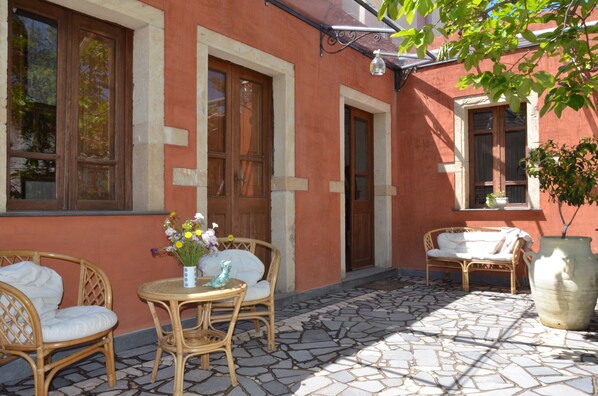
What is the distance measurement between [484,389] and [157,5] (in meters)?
3.80

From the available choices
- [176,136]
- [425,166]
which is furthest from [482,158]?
[176,136]

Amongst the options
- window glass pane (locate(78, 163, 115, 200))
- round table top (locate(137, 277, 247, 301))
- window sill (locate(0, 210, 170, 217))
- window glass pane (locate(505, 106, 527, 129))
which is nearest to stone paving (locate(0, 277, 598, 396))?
round table top (locate(137, 277, 247, 301))

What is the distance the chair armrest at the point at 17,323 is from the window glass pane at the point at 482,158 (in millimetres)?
6282

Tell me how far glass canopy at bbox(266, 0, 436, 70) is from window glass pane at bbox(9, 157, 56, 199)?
9.58ft

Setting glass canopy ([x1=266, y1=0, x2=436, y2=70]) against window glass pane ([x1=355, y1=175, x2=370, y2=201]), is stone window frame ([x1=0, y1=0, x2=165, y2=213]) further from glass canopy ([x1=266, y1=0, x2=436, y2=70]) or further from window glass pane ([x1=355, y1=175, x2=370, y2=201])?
window glass pane ([x1=355, y1=175, x2=370, y2=201])

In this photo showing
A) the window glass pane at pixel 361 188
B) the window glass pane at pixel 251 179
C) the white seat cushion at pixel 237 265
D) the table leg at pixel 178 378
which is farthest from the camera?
the window glass pane at pixel 361 188

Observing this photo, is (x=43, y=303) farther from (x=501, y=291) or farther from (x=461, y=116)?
(x=461, y=116)

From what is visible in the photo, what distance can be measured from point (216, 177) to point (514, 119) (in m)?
4.52

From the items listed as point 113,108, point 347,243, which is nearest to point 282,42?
point 113,108

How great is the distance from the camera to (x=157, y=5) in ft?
13.0

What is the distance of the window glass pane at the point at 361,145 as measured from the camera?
7.29 m

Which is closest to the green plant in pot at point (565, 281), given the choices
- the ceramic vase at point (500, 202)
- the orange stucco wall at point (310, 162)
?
the orange stucco wall at point (310, 162)

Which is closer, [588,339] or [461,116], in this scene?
[588,339]

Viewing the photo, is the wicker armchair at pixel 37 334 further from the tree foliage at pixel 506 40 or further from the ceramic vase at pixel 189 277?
the tree foliage at pixel 506 40
